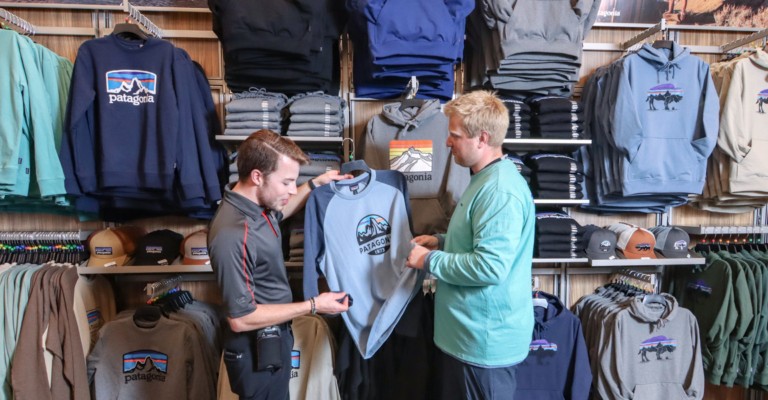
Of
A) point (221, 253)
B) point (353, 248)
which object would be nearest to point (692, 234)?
point (353, 248)

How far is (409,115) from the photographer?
2146 mm

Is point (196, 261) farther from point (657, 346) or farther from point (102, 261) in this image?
point (657, 346)

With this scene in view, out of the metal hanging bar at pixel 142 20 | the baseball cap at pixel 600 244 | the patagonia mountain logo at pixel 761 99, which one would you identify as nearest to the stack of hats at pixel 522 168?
the baseball cap at pixel 600 244

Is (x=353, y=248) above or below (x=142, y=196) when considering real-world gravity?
below

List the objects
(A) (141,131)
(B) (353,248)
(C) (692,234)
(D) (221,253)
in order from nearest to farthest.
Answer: (D) (221,253) → (B) (353,248) → (A) (141,131) → (C) (692,234)

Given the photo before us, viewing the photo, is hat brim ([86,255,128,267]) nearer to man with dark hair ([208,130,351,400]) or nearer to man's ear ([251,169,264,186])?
man with dark hair ([208,130,351,400])

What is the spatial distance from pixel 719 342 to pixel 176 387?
3097 millimetres

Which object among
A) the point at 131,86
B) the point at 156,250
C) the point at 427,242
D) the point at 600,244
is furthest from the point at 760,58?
the point at 156,250

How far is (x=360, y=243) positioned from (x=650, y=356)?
5.90 feet

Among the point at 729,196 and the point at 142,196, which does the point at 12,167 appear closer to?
the point at 142,196

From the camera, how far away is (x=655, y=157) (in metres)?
2.31

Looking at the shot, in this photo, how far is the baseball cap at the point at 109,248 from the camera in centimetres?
220

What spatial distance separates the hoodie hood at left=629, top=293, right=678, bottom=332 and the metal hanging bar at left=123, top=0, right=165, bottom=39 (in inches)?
127

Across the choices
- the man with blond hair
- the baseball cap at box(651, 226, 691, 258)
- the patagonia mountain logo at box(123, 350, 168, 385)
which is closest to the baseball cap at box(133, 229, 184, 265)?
the patagonia mountain logo at box(123, 350, 168, 385)
